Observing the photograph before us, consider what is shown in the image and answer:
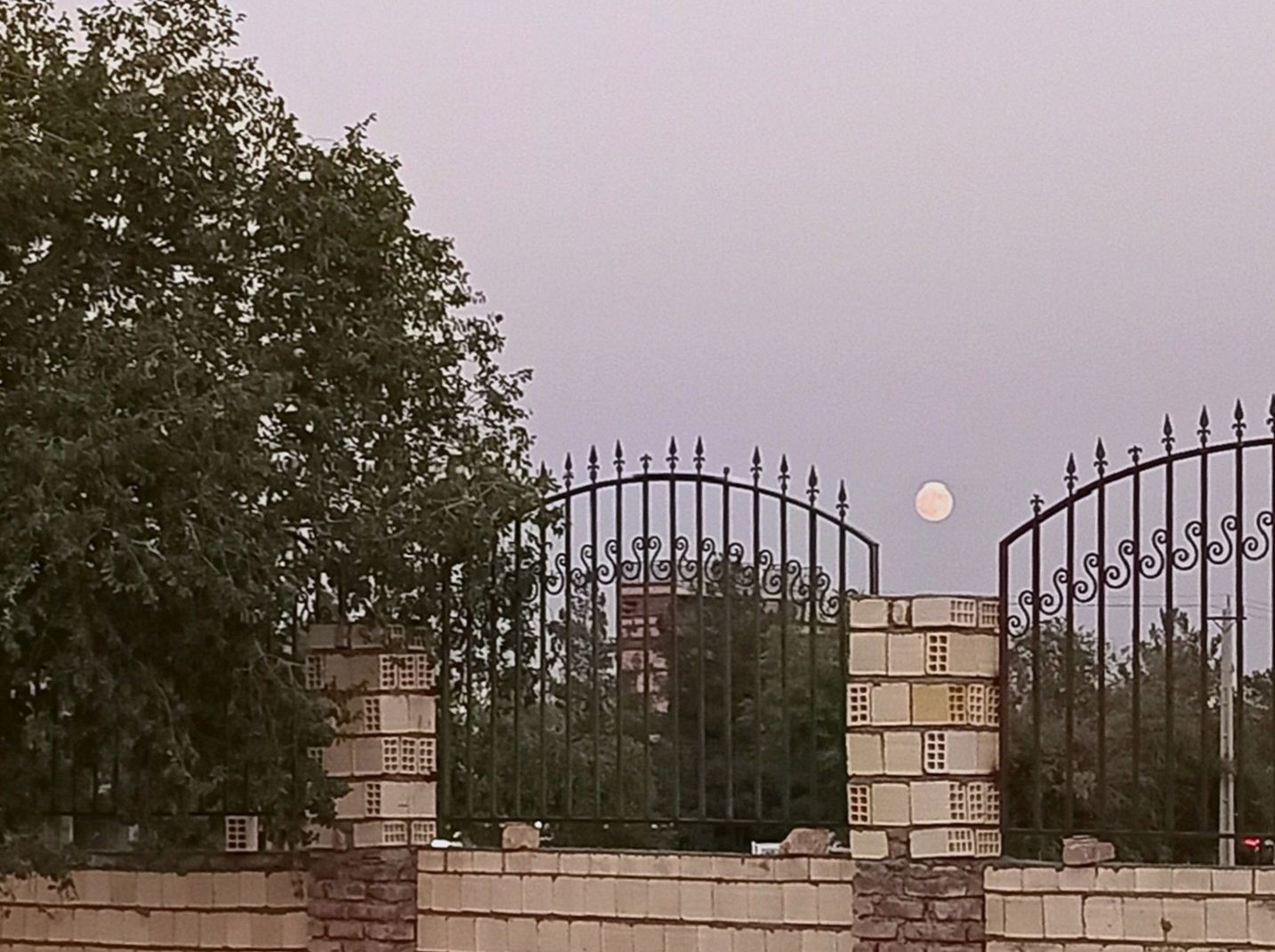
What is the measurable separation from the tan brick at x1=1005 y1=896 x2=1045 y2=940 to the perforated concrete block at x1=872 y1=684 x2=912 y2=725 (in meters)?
0.84

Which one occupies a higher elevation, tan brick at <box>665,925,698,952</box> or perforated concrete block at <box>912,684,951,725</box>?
perforated concrete block at <box>912,684,951,725</box>

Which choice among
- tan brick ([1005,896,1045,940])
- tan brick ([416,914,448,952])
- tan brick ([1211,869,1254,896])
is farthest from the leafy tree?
tan brick ([1211,869,1254,896])

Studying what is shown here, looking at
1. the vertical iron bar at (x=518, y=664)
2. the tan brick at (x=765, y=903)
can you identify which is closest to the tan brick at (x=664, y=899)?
the tan brick at (x=765, y=903)

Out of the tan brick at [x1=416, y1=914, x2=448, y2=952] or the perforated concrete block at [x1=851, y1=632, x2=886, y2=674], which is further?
the tan brick at [x1=416, y1=914, x2=448, y2=952]

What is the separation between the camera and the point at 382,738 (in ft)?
31.5

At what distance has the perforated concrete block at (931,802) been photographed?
28.0ft

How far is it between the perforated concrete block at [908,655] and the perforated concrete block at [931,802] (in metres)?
0.45

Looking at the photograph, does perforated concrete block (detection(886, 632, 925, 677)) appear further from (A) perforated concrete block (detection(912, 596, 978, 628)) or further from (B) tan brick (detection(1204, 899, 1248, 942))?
(B) tan brick (detection(1204, 899, 1248, 942))

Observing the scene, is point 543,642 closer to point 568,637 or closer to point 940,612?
point 568,637

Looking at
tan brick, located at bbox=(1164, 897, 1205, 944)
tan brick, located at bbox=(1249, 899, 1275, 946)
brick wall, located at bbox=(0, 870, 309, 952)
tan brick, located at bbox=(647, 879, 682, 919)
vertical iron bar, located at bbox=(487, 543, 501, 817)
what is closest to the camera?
tan brick, located at bbox=(1249, 899, 1275, 946)

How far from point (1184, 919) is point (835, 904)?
1.41 meters

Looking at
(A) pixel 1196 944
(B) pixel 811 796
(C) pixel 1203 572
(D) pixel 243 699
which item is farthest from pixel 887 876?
(D) pixel 243 699

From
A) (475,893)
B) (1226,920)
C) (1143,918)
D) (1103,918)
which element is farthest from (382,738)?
(1226,920)

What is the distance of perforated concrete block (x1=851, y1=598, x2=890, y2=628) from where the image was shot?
8.70 meters
